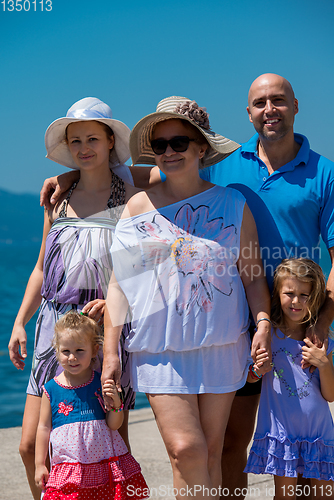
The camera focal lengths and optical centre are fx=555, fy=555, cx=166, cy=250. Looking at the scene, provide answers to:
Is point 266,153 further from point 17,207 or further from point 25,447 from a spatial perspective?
point 17,207

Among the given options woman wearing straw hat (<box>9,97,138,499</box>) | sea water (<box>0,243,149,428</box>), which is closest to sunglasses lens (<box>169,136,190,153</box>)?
woman wearing straw hat (<box>9,97,138,499</box>)

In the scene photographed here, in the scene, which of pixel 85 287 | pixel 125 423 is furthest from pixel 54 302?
pixel 125 423

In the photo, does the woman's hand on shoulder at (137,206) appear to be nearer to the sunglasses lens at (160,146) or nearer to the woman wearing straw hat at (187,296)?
the woman wearing straw hat at (187,296)

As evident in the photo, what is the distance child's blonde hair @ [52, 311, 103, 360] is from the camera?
2586mm

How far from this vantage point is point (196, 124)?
2518 mm

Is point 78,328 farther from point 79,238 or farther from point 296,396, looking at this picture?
point 296,396

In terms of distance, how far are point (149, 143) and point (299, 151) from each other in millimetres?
787

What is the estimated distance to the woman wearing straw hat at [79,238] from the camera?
2.69m

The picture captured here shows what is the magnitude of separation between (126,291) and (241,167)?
3.13 ft

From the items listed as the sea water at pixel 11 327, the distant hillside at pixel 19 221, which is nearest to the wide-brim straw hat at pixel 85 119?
the sea water at pixel 11 327

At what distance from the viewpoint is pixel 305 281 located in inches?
106

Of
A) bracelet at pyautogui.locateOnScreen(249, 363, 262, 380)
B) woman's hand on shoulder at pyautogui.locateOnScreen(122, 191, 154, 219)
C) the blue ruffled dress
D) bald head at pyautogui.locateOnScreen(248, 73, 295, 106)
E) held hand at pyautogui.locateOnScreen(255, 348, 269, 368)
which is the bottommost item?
the blue ruffled dress

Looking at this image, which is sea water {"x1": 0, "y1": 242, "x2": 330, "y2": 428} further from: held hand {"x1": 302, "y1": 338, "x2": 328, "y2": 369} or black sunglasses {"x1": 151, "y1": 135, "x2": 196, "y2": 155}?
black sunglasses {"x1": 151, "y1": 135, "x2": 196, "y2": 155}

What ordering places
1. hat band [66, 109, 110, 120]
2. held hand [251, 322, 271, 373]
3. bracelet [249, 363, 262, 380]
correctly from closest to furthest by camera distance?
held hand [251, 322, 271, 373] → bracelet [249, 363, 262, 380] → hat band [66, 109, 110, 120]
